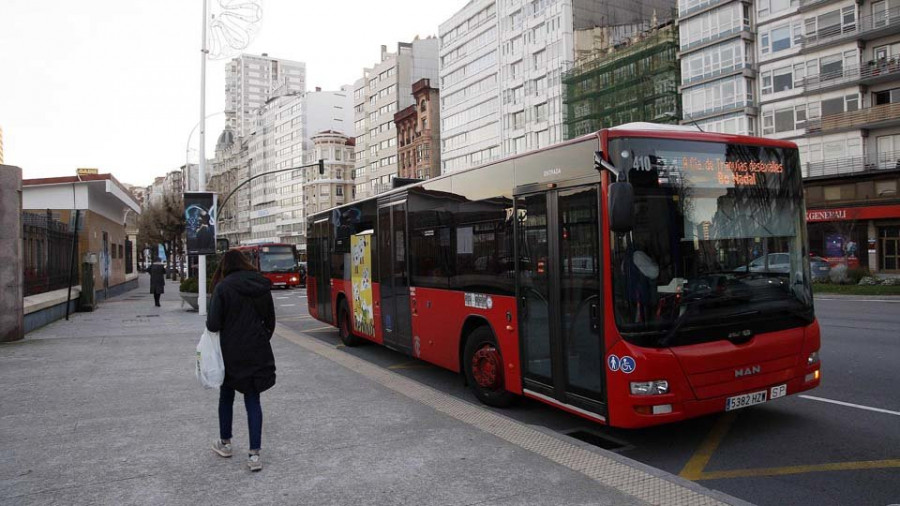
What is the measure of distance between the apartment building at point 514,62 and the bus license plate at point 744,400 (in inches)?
2119

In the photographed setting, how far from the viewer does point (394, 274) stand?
32.6ft

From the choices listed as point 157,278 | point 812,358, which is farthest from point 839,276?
point 157,278

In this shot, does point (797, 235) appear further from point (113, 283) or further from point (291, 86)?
point (291, 86)

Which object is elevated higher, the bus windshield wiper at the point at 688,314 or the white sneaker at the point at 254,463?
the bus windshield wiper at the point at 688,314

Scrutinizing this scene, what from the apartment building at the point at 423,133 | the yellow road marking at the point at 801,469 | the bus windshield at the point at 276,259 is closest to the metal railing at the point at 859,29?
the bus windshield at the point at 276,259

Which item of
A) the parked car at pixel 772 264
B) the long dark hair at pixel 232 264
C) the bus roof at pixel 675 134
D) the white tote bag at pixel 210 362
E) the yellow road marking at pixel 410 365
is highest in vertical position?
the bus roof at pixel 675 134

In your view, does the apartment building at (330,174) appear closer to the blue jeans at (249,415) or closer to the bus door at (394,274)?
the bus door at (394,274)

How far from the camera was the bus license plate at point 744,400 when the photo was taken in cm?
550

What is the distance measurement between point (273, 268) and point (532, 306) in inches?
1336

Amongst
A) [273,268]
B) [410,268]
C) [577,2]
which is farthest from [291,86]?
[410,268]

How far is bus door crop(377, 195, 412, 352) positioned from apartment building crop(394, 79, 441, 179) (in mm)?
70103

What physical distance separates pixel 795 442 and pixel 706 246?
203 cm

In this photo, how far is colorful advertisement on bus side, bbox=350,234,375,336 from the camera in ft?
36.4

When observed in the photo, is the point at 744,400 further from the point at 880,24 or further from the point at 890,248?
the point at 880,24
